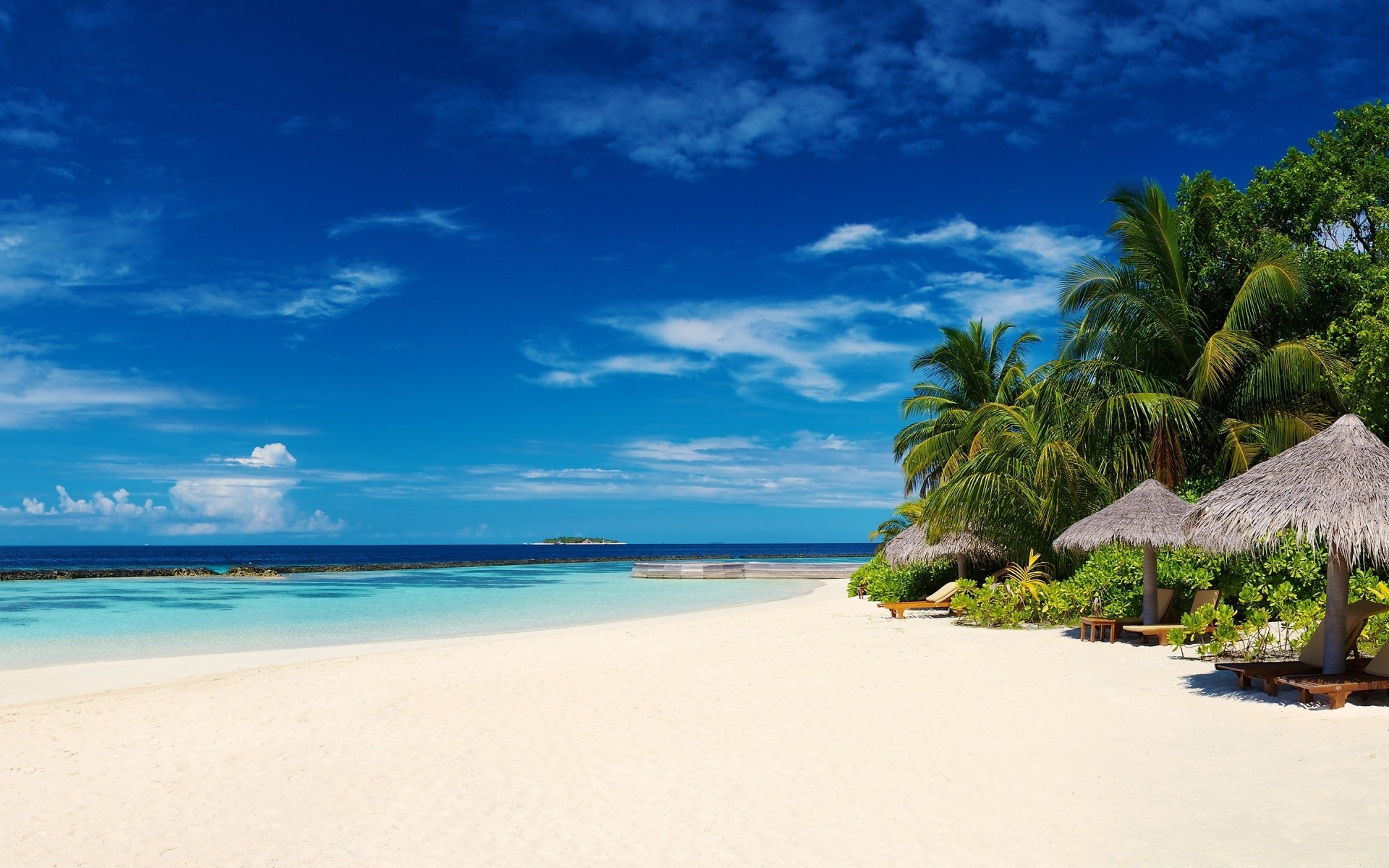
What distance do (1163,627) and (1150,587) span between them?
0.70 meters

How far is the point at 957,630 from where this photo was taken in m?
12.3

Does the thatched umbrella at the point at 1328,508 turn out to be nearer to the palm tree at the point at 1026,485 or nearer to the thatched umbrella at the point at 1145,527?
the thatched umbrella at the point at 1145,527

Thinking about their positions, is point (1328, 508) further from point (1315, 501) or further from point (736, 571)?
point (736, 571)

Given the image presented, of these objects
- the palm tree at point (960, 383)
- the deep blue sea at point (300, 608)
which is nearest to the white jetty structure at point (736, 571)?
the deep blue sea at point (300, 608)

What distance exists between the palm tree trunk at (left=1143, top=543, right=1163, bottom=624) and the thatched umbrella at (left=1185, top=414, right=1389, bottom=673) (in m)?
3.10

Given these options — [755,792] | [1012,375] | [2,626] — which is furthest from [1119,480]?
[2,626]

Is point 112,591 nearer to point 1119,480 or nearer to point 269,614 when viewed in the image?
point 269,614

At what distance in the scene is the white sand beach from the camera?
14.3 feet

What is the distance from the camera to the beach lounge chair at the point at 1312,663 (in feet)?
22.7

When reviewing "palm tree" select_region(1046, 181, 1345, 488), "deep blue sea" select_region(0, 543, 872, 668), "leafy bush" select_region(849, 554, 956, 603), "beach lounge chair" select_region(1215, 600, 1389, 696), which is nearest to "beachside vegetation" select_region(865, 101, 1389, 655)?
"palm tree" select_region(1046, 181, 1345, 488)

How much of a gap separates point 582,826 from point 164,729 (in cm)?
441

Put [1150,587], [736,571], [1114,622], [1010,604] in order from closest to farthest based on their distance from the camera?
[1114,622], [1150,587], [1010,604], [736,571]

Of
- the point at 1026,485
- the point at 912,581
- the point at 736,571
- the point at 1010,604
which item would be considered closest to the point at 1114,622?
the point at 1010,604

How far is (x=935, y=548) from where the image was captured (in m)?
15.4
